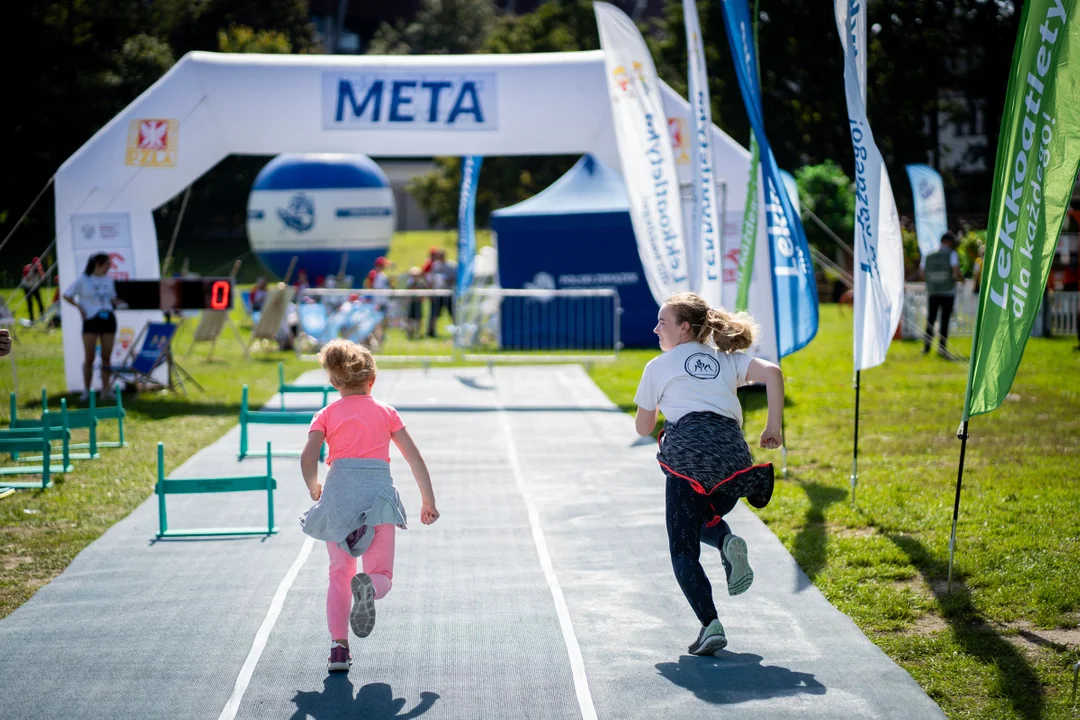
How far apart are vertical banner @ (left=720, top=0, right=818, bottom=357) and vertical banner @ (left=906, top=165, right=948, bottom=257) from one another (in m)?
15.1

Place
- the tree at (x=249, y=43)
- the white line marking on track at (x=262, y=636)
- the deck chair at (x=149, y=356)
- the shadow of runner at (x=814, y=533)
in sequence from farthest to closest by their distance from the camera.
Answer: the tree at (x=249, y=43)
the deck chair at (x=149, y=356)
the shadow of runner at (x=814, y=533)
the white line marking on track at (x=262, y=636)

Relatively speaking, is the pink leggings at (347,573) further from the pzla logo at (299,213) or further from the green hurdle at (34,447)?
the pzla logo at (299,213)

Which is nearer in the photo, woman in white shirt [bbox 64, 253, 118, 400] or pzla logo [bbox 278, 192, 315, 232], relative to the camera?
woman in white shirt [bbox 64, 253, 118, 400]

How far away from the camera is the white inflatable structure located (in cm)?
1406

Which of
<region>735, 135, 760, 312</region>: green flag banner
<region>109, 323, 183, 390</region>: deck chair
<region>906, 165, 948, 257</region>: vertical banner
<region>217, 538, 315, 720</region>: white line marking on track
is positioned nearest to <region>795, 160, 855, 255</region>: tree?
<region>906, 165, 948, 257</region>: vertical banner

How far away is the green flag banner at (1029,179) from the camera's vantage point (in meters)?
5.15

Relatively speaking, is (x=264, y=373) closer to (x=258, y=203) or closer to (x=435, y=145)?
(x=435, y=145)

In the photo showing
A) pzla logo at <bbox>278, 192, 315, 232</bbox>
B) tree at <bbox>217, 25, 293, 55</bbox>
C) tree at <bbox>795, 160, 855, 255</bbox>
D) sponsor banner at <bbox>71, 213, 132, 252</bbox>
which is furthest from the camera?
tree at <bbox>217, 25, 293, 55</bbox>

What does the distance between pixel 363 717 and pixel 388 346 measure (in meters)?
17.8

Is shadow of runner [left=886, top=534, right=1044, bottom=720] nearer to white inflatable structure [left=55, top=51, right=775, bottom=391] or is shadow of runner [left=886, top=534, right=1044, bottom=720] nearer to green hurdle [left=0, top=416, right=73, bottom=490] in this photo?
green hurdle [left=0, top=416, right=73, bottom=490]

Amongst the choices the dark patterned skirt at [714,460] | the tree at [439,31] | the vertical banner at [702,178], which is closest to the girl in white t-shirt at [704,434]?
the dark patterned skirt at [714,460]

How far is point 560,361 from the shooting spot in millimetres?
19844

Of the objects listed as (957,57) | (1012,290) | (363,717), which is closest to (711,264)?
(1012,290)

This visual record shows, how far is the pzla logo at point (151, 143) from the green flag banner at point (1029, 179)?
1101 cm
